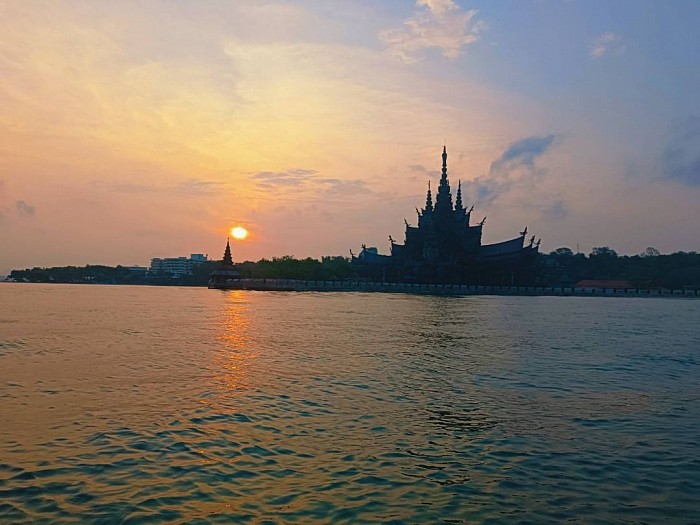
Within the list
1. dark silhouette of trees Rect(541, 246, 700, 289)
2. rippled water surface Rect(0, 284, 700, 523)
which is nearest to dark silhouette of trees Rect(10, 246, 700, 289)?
dark silhouette of trees Rect(541, 246, 700, 289)

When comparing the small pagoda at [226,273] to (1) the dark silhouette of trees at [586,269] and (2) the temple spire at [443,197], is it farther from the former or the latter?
(2) the temple spire at [443,197]

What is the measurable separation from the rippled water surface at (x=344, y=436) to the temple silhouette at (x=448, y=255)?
7177 cm

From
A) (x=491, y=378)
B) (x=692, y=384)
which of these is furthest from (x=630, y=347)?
(x=491, y=378)

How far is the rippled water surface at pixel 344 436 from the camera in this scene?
6.76 m

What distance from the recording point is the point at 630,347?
2427 cm

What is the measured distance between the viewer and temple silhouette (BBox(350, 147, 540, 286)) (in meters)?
91.8

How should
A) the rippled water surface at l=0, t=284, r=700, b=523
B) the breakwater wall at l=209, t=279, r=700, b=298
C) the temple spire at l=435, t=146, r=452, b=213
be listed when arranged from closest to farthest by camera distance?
the rippled water surface at l=0, t=284, r=700, b=523 → the breakwater wall at l=209, t=279, r=700, b=298 → the temple spire at l=435, t=146, r=452, b=213

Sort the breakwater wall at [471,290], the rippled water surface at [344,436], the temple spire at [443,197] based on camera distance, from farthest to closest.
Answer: the temple spire at [443,197]
the breakwater wall at [471,290]
the rippled water surface at [344,436]

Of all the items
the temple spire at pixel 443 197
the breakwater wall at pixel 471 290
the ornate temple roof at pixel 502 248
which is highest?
the temple spire at pixel 443 197

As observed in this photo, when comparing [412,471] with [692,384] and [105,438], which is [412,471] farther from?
[692,384]

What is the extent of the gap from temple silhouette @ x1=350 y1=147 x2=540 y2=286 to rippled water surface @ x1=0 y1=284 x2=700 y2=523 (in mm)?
71767

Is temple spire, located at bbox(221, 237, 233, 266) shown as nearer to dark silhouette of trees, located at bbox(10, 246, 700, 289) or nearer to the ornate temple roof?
dark silhouette of trees, located at bbox(10, 246, 700, 289)

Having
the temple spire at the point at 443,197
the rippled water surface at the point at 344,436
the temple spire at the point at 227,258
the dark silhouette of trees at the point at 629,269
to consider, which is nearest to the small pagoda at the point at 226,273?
the temple spire at the point at 227,258

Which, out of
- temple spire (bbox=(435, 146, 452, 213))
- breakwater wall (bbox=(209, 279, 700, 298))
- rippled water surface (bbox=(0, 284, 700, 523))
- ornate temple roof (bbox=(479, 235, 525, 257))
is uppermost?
temple spire (bbox=(435, 146, 452, 213))
